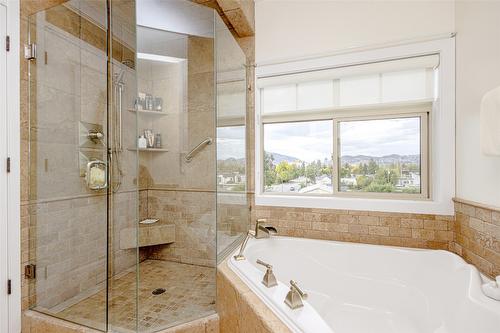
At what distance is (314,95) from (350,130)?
46 cm

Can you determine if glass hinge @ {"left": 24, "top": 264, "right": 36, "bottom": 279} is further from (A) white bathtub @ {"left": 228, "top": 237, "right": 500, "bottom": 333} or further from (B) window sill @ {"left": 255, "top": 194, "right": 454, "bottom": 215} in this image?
(B) window sill @ {"left": 255, "top": 194, "right": 454, "bottom": 215}

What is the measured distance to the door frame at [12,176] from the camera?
1626 millimetres

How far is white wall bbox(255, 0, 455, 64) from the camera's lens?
1925 mm

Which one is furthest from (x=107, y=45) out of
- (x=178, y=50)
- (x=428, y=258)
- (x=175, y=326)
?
(x=428, y=258)

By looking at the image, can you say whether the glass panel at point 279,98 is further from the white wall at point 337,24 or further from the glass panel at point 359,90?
the glass panel at point 359,90

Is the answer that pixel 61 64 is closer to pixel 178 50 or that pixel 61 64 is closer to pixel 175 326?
pixel 178 50

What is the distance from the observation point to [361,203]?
6.89 feet

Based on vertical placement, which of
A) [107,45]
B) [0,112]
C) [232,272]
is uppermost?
[107,45]

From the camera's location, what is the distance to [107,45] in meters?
1.93

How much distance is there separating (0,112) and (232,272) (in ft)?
5.72

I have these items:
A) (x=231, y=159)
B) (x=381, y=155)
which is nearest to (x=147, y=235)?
(x=231, y=159)

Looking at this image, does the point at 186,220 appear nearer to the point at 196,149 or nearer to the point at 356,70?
the point at 196,149

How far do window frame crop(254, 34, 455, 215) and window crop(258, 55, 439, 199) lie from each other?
0.05 m

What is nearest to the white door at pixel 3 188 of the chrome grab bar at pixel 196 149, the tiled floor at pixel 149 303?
the tiled floor at pixel 149 303
